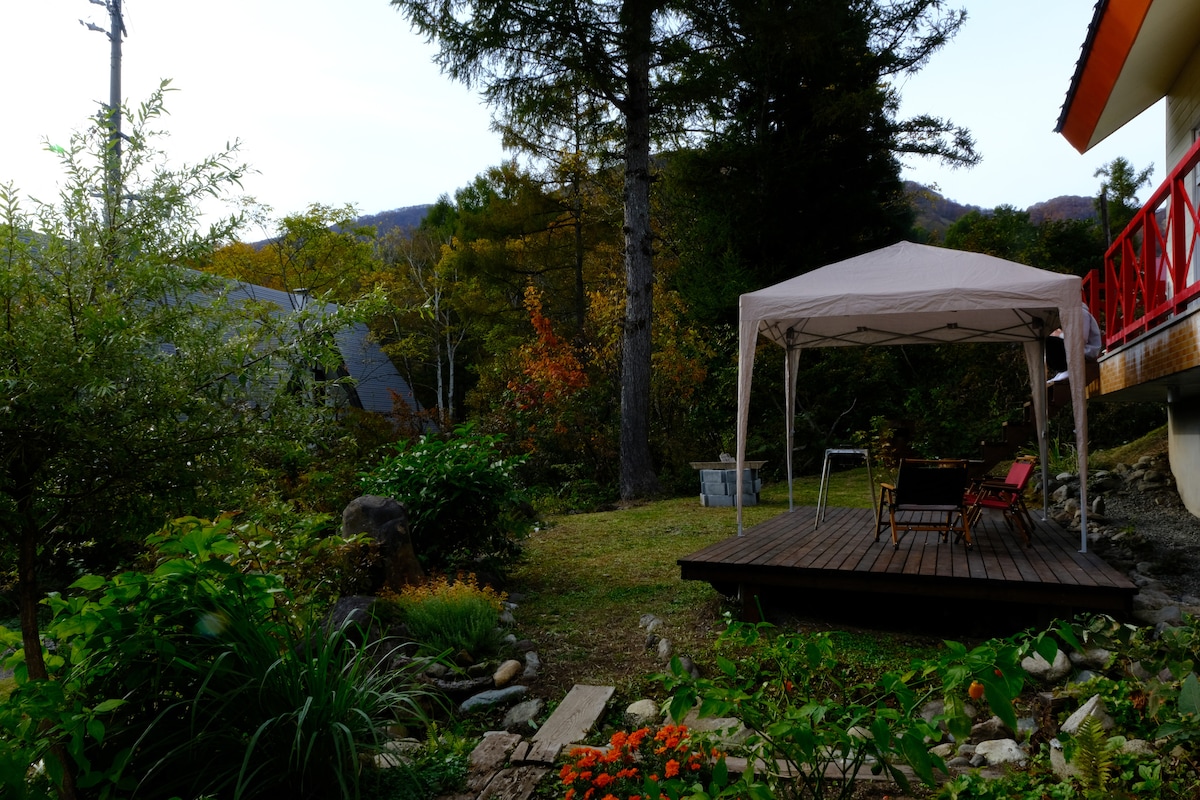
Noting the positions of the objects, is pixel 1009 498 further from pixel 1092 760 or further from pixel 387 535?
pixel 387 535

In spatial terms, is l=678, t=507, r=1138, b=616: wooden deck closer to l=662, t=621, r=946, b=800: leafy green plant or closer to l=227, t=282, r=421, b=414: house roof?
l=662, t=621, r=946, b=800: leafy green plant

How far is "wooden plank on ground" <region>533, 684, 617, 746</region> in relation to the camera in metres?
3.40

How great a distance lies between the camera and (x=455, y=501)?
6.29 metres

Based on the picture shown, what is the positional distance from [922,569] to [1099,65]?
19.3 ft

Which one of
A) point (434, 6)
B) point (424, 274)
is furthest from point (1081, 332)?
point (424, 274)

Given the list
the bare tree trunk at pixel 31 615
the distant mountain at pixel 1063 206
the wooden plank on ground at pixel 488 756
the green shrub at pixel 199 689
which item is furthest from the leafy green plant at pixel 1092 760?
the distant mountain at pixel 1063 206

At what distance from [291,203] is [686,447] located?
12671 mm

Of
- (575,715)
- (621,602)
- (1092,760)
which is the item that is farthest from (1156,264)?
(575,715)

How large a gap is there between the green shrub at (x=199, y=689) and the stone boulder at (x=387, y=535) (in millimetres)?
2556

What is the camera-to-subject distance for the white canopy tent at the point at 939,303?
217 inches

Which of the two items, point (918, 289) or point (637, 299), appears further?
point (637, 299)

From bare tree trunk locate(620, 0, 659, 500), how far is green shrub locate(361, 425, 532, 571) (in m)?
6.40

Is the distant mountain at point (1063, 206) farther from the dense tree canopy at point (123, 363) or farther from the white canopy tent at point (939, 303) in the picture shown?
the dense tree canopy at point (123, 363)

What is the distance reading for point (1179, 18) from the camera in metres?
6.89
